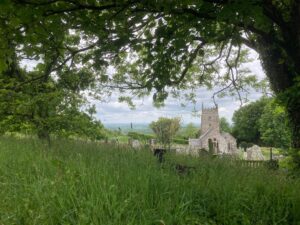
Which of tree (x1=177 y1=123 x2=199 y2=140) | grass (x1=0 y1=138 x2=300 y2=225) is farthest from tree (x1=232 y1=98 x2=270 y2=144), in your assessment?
grass (x1=0 y1=138 x2=300 y2=225)

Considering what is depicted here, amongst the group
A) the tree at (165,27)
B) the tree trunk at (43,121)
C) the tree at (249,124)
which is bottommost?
the tree trunk at (43,121)

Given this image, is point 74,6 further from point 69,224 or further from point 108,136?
point 108,136

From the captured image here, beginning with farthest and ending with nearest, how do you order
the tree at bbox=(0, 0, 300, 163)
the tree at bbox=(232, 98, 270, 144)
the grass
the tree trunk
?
1. the tree at bbox=(232, 98, 270, 144)
2. the tree trunk
3. the tree at bbox=(0, 0, 300, 163)
4. the grass

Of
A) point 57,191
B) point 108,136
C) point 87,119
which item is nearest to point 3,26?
point 57,191

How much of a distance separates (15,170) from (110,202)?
8.31 ft

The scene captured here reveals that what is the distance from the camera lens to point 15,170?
5.54 meters

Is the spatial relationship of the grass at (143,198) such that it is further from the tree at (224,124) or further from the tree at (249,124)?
the tree at (224,124)

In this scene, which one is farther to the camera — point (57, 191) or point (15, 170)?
point (15, 170)

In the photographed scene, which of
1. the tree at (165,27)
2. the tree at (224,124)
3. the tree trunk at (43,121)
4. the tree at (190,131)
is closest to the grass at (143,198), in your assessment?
the tree at (165,27)

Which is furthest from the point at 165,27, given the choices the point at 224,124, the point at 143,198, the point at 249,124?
the point at 224,124

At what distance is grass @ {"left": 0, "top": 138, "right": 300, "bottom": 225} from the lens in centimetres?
348

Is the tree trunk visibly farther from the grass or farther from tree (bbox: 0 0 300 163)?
the grass

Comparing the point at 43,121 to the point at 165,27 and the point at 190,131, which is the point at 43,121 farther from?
the point at 190,131

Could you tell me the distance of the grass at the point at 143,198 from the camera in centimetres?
348
